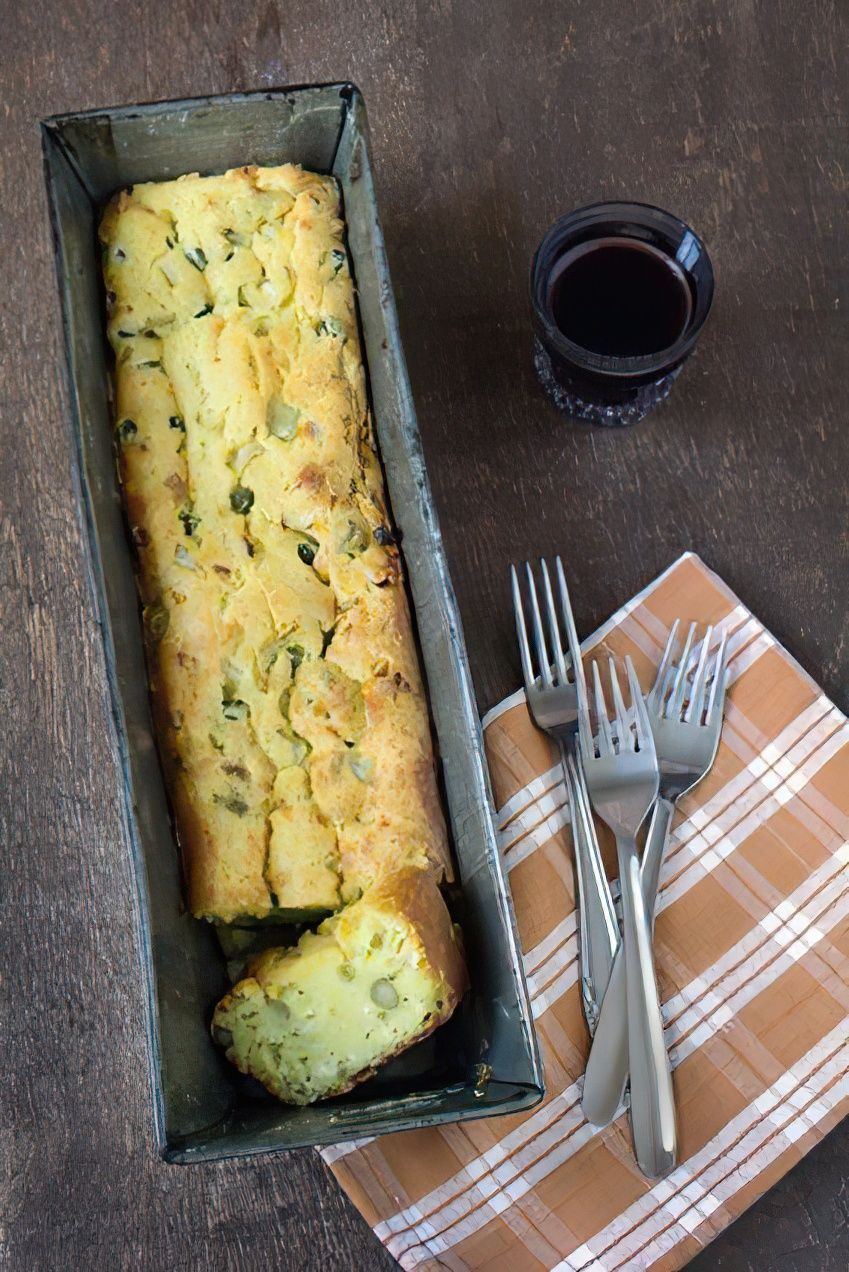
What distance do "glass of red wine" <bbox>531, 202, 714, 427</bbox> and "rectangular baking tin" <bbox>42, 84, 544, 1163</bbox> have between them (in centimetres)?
26

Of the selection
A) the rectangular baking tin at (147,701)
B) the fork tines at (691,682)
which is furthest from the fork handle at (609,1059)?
the fork tines at (691,682)

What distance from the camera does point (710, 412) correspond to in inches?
63.1

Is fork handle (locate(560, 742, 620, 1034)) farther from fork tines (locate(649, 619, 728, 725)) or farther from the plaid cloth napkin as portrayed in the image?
fork tines (locate(649, 619, 728, 725))

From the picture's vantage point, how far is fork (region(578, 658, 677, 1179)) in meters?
1.33

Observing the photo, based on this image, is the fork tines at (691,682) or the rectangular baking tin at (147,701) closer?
the rectangular baking tin at (147,701)

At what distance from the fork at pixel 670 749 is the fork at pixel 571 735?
27 millimetres

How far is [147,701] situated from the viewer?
129 cm

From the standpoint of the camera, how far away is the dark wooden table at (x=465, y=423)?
144cm

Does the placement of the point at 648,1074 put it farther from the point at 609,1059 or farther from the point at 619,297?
the point at 619,297

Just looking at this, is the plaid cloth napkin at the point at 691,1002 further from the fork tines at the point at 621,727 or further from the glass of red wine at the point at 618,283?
the glass of red wine at the point at 618,283

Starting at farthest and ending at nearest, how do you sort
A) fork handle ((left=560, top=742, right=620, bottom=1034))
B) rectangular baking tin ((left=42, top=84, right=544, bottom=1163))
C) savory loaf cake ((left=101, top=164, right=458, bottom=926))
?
fork handle ((left=560, top=742, right=620, bottom=1034)) → savory loaf cake ((left=101, top=164, right=458, bottom=926)) → rectangular baking tin ((left=42, top=84, right=544, bottom=1163))

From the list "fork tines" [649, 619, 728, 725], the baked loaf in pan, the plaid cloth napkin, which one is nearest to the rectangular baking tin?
the baked loaf in pan

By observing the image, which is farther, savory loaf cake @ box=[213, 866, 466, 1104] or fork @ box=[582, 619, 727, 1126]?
fork @ box=[582, 619, 727, 1126]

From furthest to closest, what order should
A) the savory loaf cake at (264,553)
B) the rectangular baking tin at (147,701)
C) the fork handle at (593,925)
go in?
the fork handle at (593,925), the savory loaf cake at (264,553), the rectangular baking tin at (147,701)
